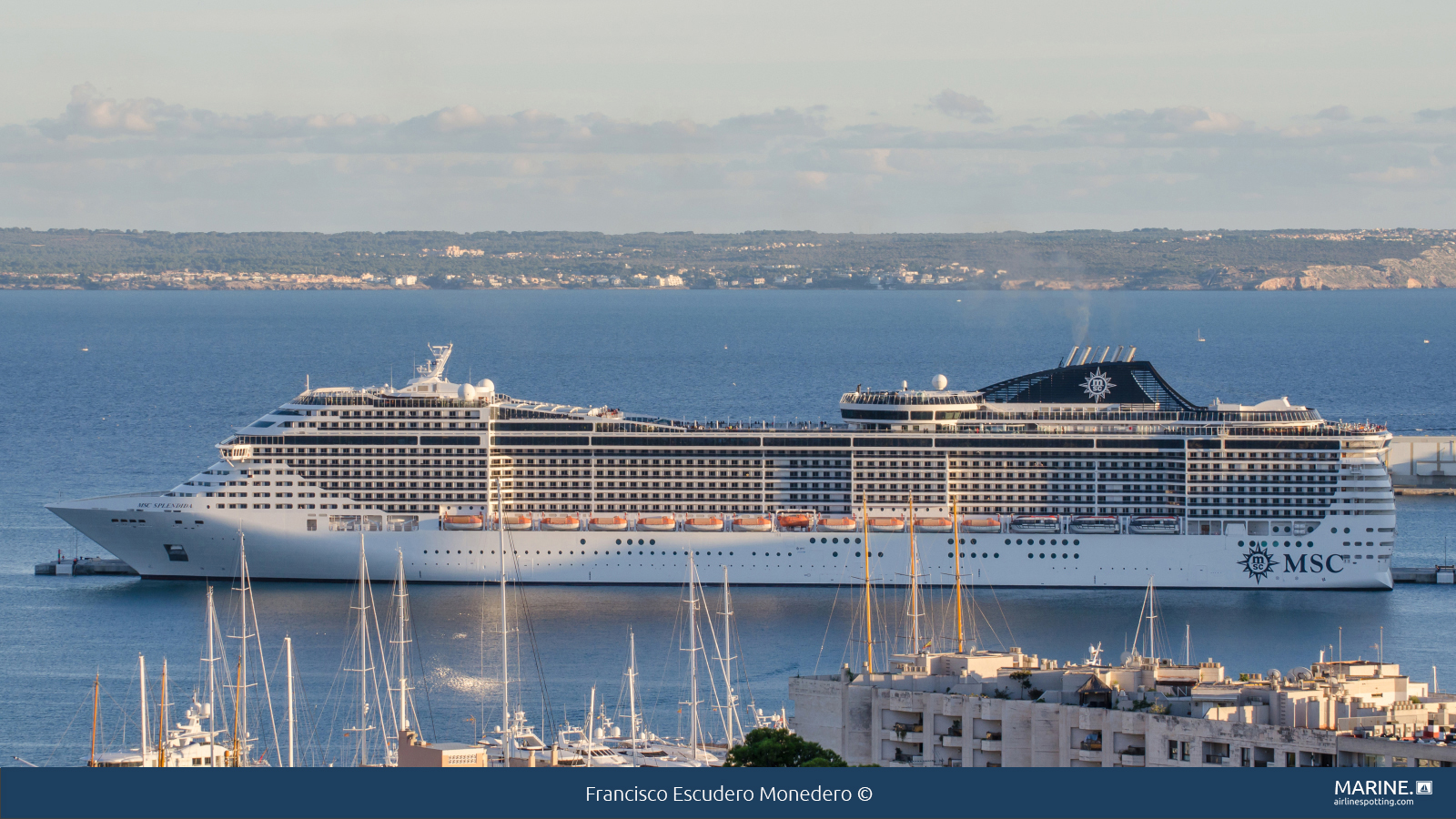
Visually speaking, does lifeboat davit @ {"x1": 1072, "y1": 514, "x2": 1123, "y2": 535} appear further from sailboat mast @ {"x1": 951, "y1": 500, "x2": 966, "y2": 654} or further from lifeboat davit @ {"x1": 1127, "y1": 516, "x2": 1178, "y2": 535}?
sailboat mast @ {"x1": 951, "y1": 500, "x2": 966, "y2": 654}

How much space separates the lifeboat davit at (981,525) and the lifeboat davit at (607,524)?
9.26m

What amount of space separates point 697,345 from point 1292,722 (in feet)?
479

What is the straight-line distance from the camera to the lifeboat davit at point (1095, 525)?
208 feet

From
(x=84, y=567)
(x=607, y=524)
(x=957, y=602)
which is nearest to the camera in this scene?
(x=957, y=602)

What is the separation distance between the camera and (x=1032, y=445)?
64875 mm

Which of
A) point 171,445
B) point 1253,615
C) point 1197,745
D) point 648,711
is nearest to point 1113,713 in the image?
point 1197,745

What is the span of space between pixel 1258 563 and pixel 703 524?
14.9 meters

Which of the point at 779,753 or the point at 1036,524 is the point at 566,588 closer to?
the point at 1036,524

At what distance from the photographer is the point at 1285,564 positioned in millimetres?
62750

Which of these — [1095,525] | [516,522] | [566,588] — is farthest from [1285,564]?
[516,522]

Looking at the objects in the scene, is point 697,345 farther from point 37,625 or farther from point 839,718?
point 839,718

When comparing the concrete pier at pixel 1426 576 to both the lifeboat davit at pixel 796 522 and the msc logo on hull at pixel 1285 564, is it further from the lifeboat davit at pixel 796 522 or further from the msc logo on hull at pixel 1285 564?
the lifeboat davit at pixel 796 522

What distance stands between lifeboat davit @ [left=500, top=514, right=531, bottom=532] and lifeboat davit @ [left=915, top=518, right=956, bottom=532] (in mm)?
10624

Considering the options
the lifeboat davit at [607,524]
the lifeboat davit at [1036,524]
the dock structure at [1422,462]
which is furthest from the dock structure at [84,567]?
the dock structure at [1422,462]
